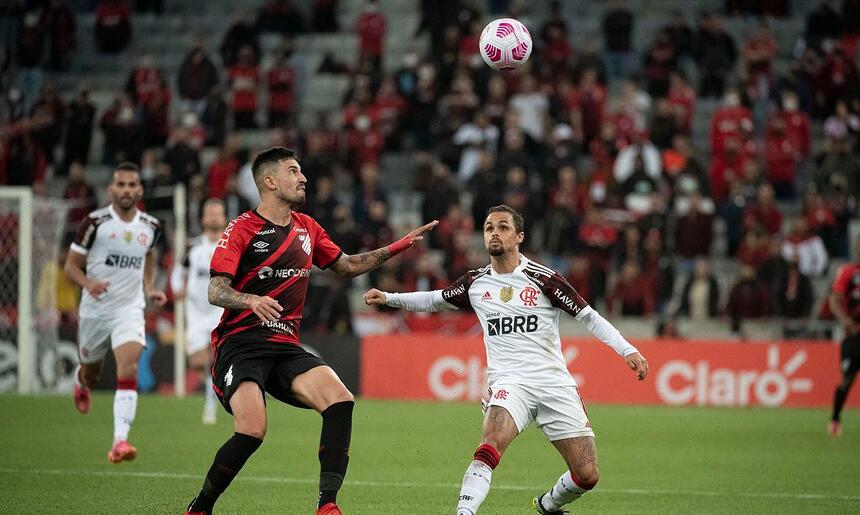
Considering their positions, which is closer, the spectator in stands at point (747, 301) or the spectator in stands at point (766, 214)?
the spectator in stands at point (747, 301)

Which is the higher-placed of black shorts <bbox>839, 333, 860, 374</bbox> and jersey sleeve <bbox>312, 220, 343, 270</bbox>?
jersey sleeve <bbox>312, 220, 343, 270</bbox>

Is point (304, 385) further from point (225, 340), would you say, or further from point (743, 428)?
point (743, 428)

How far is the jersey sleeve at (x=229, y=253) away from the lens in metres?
8.26

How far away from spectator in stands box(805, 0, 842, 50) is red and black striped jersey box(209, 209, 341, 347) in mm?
21304

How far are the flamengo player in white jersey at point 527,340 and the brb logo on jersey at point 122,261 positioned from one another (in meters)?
4.21

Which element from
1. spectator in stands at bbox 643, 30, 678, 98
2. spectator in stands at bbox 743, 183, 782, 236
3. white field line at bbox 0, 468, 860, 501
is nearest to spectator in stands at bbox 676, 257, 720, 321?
spectator in stands at bbox 743, 183, 782, 236

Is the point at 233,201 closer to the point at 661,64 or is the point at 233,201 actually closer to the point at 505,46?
the point at 661,64

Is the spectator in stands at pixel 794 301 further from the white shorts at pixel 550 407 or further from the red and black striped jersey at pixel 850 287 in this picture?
the white shorts at pixel 550 407

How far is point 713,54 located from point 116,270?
1719 cm

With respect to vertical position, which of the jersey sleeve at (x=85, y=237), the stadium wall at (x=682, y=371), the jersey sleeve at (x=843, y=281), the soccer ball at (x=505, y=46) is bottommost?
the stadium wall at (x=682, y=371)

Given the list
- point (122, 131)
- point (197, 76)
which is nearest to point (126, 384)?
point (122, 131)

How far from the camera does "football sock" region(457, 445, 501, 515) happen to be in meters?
8.18

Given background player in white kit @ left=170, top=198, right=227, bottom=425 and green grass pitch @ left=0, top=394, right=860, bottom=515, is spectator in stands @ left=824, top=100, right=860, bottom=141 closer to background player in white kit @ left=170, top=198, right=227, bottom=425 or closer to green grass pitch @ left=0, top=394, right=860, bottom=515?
green grass pitch @ left=0, top=394, right=860, bottom=515

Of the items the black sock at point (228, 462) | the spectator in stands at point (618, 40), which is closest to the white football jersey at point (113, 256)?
the black sock at point (228, 462)
